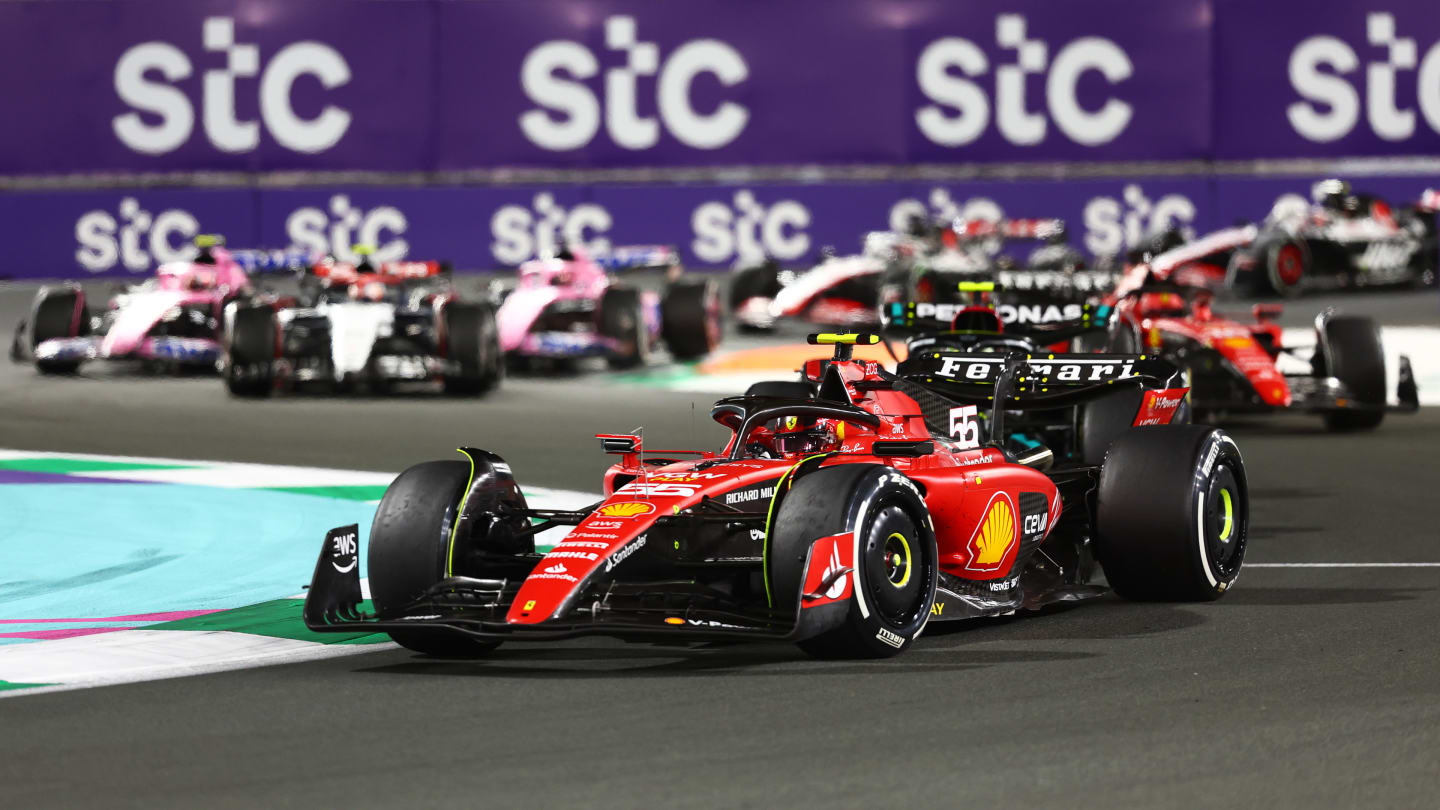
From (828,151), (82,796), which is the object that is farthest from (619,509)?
(828,151)

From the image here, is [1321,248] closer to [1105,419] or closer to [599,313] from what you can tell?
[599,313]

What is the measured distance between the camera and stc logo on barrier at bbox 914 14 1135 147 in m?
29.2

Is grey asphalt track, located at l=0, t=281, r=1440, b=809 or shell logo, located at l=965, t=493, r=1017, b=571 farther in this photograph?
shell logo, located at l=965, t=493, r=1017, b=571

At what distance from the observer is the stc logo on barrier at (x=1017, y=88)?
2922 cm

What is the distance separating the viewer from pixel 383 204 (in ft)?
97.4

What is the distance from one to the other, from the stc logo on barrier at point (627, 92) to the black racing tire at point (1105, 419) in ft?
60.6

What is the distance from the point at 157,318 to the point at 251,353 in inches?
99.8

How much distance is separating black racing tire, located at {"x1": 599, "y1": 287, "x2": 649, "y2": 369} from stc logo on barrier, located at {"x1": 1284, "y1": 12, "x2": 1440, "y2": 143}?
9.98m

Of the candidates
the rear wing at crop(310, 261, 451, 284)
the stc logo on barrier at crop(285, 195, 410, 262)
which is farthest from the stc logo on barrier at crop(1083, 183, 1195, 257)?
the rear wing at crop(310, 261, 451, 284)

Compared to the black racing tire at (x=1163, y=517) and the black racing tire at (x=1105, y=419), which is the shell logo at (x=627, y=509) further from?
the black racing tire at (x=1105, y=419)

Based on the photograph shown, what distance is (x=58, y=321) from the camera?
23016mm

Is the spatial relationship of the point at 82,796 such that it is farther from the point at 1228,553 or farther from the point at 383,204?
the point at 383,204

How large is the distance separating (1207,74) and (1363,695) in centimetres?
2231

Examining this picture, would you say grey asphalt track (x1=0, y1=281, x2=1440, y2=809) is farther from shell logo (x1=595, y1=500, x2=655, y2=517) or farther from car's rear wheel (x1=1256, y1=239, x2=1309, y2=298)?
car's rear wheel (x1=1256, y1=239, x2=1309, y2=298)
